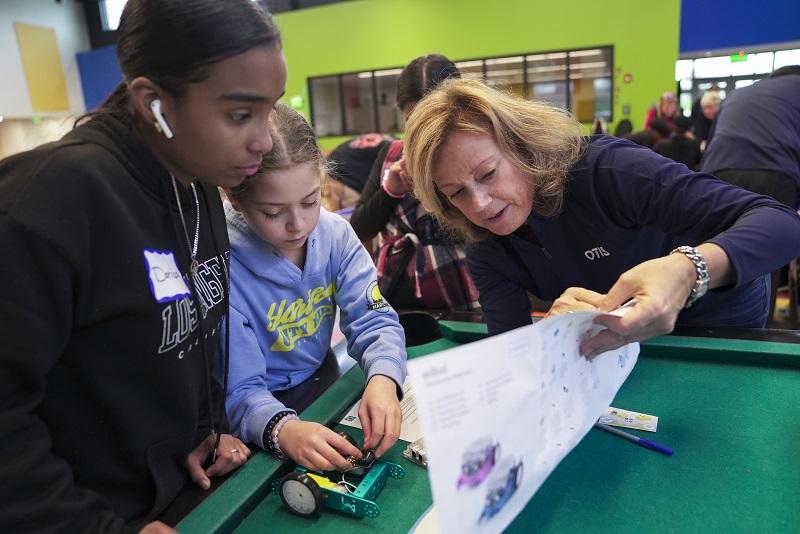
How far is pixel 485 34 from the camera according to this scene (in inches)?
317

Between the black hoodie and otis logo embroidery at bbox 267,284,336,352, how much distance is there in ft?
0.82

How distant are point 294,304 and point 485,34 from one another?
303 inches

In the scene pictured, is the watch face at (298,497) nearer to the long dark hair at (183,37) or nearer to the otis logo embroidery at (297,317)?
the otis logo embroidery at (297,317)

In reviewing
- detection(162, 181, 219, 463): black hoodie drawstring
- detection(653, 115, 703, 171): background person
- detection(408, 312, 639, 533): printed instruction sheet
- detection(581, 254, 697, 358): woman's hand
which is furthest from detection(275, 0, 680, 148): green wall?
detection(408, 312, 639, 533): printed instruction sheet

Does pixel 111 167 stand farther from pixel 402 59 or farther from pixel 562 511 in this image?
pixel 402 59

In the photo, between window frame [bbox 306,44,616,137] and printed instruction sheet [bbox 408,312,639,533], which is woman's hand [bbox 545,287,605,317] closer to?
printed instruction sheet [bbox 408,312,639,533]

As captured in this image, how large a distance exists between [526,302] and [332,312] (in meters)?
0.53

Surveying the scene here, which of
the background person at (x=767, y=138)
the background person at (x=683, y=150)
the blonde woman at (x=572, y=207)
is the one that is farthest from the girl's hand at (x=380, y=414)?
the background person at (x=683, y=150)

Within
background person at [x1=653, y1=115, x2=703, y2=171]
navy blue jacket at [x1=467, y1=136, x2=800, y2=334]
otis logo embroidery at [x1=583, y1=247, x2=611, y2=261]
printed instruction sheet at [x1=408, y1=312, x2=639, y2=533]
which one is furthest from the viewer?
background person at [x1=653, y1=115, x2=703, y2=171]

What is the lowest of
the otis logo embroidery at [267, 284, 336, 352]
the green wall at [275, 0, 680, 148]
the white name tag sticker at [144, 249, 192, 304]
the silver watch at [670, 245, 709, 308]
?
the otis logo embroidery at [267, 284, 336, 352]

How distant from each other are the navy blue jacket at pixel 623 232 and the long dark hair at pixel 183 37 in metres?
0.80

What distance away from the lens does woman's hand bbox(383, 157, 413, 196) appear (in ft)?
6.68

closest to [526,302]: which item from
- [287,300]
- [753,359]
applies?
[753,359]

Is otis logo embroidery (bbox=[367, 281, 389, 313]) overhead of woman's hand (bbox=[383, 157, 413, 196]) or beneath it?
beneath
